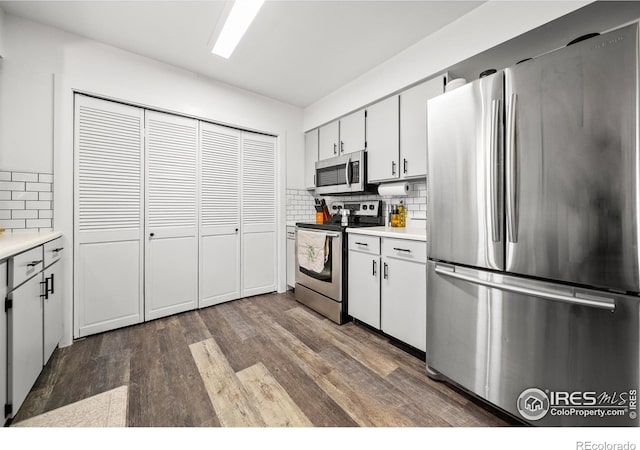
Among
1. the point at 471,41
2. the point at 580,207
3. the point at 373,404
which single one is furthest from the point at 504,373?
the point at 471,41

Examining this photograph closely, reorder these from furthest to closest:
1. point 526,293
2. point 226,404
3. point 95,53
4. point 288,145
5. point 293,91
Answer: point 288,145, point 293,91, point 95,53, point 226,404, point 526,293

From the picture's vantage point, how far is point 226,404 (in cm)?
147

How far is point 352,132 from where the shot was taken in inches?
117

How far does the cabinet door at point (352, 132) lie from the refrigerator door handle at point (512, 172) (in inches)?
65.5

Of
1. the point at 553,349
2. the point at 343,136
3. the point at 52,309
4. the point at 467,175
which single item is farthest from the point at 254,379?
the point at 343,136

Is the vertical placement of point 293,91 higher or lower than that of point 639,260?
higher

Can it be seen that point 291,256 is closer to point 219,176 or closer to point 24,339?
point 219,176

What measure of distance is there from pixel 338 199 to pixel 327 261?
1253 millimetres

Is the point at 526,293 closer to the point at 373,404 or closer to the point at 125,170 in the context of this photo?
the point at 373,404

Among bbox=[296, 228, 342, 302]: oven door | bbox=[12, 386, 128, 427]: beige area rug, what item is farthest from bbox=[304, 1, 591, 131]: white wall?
bbox=[12, 386, 128, 427]: beige area rug

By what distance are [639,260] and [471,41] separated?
1.70 meters

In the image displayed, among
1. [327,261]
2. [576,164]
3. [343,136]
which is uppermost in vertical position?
[343,136]

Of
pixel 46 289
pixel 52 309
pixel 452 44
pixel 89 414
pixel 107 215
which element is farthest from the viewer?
pixel 107 215

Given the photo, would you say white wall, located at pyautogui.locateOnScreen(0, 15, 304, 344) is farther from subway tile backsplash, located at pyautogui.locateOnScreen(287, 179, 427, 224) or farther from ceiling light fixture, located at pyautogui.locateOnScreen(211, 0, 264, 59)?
subway tile backsplash, located at pyautogui.locateOnScreen(287, 179, 427, 224)
